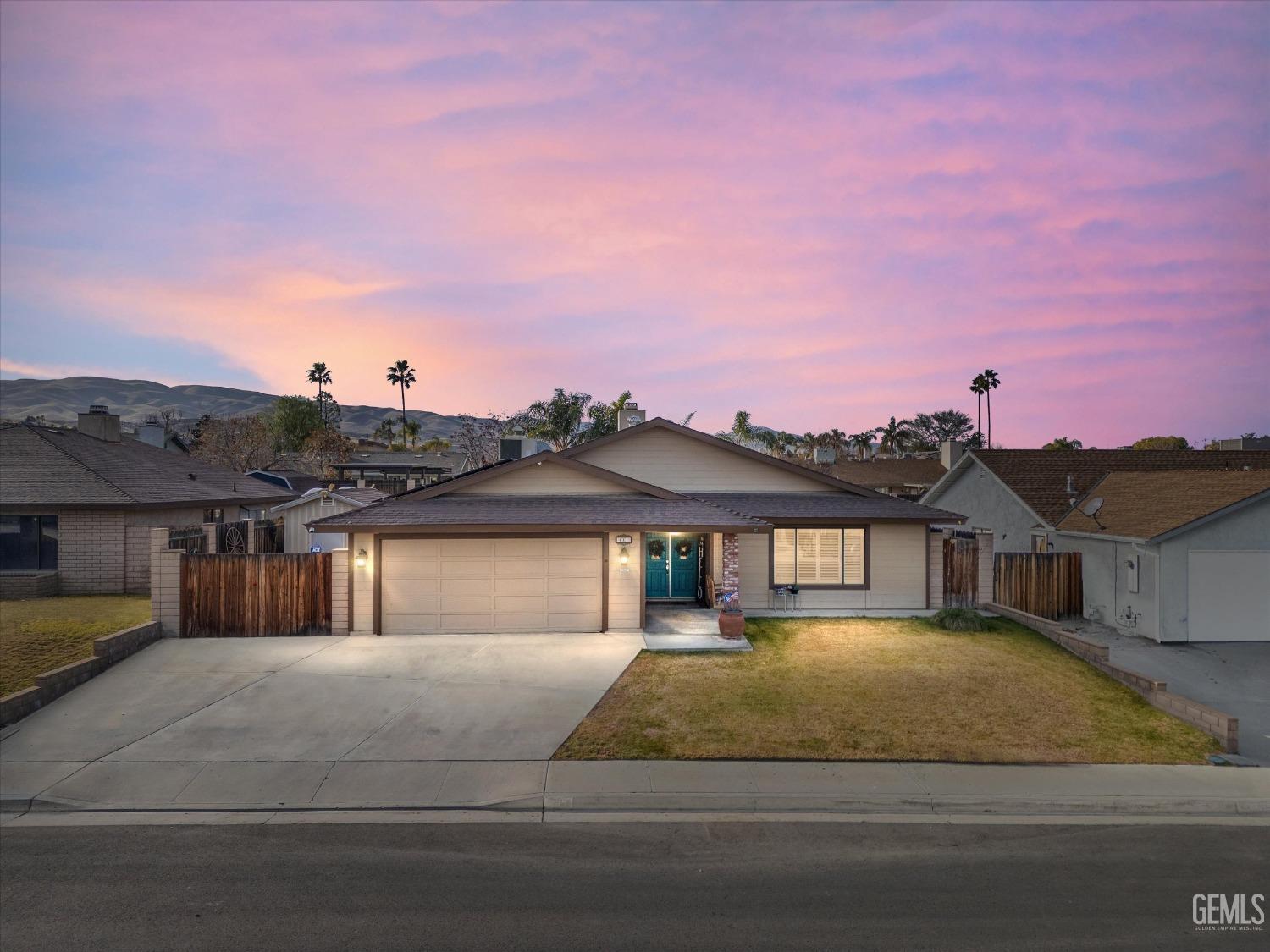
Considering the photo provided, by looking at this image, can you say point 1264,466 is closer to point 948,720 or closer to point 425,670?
point 948,720

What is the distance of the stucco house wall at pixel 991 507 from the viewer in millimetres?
24656

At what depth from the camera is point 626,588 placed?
671 inches

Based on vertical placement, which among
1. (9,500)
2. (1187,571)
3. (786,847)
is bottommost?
(786,847)

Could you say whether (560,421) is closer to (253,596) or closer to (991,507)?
(991,507)

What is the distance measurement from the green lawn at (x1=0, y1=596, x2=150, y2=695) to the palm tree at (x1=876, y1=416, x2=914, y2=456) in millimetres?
89962

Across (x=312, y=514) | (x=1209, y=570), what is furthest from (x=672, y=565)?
(x=312, y=514)

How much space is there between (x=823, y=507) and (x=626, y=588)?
6640mm

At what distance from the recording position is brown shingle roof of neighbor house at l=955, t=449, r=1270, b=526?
79.5ft

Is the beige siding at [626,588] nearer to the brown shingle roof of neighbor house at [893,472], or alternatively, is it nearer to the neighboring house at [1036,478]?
the neighboring house at [1036,478]

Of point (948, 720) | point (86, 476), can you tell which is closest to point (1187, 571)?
point (948, 720)

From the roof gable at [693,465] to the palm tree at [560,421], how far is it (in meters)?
31.6

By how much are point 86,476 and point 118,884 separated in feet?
66.8

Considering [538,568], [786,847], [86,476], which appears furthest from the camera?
[86,476]

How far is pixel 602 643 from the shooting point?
51.2 ft
